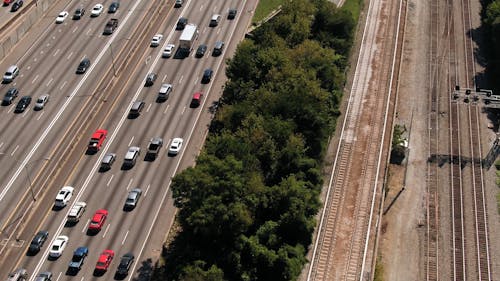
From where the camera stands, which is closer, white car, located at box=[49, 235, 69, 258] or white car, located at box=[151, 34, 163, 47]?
white car, located at box=[49, 235, 69, 258]

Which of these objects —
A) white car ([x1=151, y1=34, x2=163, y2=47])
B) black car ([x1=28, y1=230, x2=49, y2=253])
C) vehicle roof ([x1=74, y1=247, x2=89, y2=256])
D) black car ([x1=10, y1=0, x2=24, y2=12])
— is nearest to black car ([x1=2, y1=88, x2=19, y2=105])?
black car ([x1=10, y1=0, x2=24, y2=12])

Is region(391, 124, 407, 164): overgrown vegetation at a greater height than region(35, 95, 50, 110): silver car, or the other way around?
region(391, 124, 407, 164): overgrown vegetation

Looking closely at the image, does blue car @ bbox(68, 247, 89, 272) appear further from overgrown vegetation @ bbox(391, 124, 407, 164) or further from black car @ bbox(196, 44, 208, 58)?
overgrown vegetation @ bbox(391, 124, 407, 164)

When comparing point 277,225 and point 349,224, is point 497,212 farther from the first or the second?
point 277,225

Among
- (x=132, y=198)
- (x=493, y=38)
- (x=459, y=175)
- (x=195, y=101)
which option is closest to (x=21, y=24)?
(x=195, y=101)

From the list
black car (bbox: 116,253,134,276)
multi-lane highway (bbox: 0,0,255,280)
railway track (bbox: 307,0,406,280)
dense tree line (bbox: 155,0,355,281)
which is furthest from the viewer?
multi-lane highway (bbox: 0,0,255,280)

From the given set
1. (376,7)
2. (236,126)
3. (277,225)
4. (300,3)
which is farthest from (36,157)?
(376,7)

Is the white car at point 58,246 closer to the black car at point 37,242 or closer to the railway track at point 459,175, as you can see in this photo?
the black car at point 37,242

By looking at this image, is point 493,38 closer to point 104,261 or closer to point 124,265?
point 124,265
